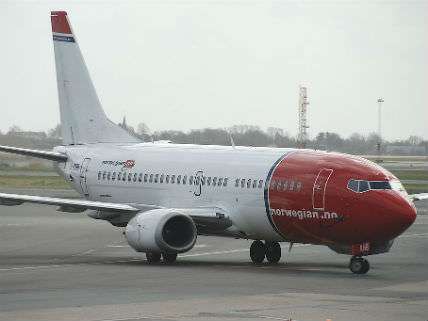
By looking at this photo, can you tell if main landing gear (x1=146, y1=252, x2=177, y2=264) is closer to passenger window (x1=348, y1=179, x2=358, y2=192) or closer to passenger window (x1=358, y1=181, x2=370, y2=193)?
passenger window (x1=348, y1=179, x2=358, y2=192)

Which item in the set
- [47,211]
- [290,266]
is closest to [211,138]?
[47,211]

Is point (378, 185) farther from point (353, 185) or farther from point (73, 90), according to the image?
point (73, 90)

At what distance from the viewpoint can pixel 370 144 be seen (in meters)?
119

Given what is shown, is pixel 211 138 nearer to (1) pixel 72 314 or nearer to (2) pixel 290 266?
(2) pixel 290 266

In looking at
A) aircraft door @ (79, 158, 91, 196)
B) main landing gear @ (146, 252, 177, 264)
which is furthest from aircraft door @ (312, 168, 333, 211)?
aircraft door @ (79, 158, 91, 196)

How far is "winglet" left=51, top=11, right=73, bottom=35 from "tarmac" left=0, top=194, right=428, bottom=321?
858 centimetres

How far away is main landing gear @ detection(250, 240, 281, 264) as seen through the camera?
4072 centimetres

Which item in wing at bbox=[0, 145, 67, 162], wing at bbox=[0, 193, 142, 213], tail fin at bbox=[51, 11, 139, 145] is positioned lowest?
wing at bbox=[0, 193, 142, 213]

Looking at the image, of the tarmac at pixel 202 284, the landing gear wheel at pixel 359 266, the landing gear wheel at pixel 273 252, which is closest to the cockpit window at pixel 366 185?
the landing gear wheel at pixel 359 266

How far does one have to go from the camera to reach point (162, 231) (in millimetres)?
38656

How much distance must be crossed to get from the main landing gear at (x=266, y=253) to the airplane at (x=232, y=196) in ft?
0.11

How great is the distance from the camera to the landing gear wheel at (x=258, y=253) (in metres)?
40.7

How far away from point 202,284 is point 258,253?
8719 millimetres

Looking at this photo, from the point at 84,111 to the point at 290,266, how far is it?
13.7m
